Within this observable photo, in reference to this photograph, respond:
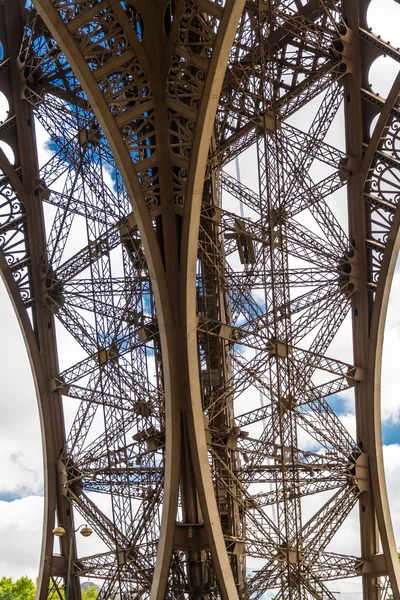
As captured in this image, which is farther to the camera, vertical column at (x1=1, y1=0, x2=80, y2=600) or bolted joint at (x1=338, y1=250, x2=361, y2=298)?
vertical column at (x1=1, y1=0, x2=80, y2=600)

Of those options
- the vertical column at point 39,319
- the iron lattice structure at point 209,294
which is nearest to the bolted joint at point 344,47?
the iron lattice structure at point 209,294

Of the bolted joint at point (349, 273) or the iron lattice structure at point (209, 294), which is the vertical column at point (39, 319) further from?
the bolted joint at point (349, 273)

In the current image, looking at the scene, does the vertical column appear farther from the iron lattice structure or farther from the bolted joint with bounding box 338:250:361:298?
the bolted joint with bounding box 338:250:361:298

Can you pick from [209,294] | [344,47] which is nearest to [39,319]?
[209,294]

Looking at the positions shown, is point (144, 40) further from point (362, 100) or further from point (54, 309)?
point (54, 309)

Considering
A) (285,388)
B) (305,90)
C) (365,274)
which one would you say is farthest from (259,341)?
(305,90)

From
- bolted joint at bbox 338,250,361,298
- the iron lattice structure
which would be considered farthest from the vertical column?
bolted joint at bbox 338,250,361,298

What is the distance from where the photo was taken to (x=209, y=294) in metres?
22.3

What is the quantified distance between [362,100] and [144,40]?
20.7 ft

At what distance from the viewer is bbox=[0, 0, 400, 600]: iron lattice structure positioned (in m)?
19.2

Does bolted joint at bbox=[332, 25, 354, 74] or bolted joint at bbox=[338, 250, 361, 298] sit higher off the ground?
bolted joint at bbox=[332, 25, 354, 74]

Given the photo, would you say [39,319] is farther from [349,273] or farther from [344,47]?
[344,47]

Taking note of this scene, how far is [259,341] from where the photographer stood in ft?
72.3

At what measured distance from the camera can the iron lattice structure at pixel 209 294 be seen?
63.2 ft
